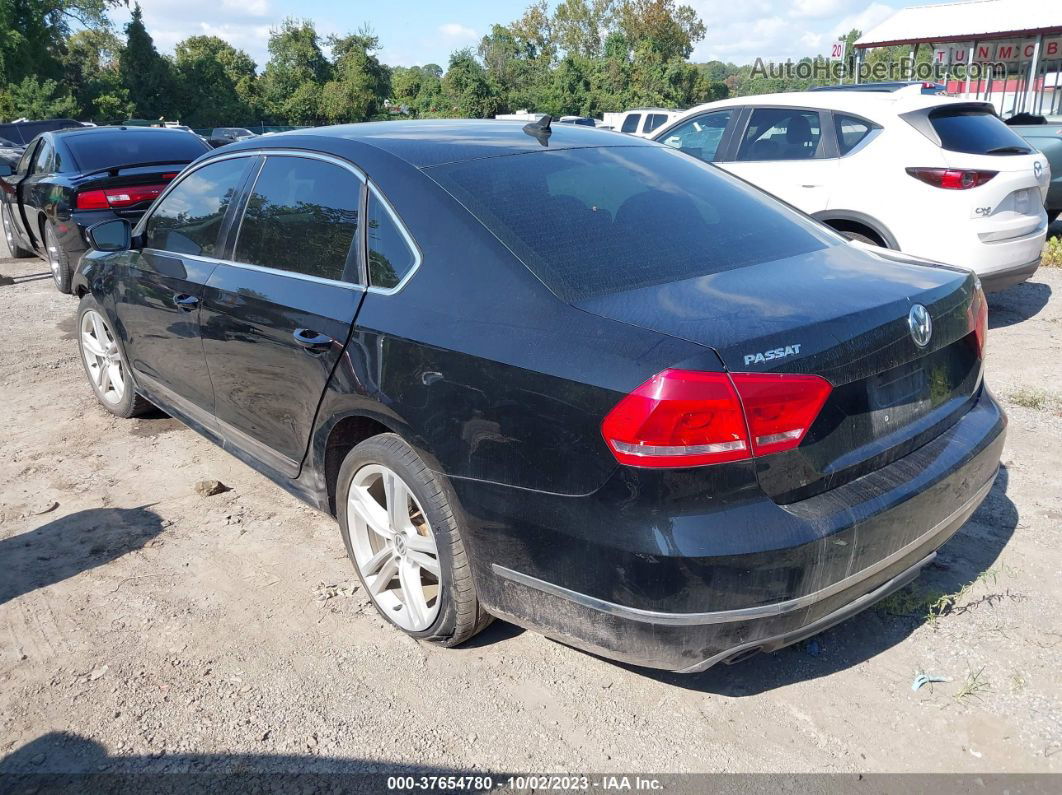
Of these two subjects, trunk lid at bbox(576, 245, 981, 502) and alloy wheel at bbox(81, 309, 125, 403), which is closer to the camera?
trunk lid at bbox(576, 245, 981, 502)

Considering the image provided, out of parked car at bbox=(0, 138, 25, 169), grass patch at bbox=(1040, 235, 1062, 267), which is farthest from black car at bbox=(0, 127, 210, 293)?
parked car at bbox=(0, 138, 25, 169)

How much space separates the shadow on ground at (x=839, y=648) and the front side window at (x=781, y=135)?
4.21 m

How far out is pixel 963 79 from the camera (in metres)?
22.4

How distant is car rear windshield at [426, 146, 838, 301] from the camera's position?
258 centimetres

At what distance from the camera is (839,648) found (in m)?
2.93

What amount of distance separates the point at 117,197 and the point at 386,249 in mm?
6190

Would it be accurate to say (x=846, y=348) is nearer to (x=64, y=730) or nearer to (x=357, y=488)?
(x=357, y=488)

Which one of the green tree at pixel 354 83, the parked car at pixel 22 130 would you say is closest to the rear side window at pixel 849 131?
the parked car at pixel 22 130

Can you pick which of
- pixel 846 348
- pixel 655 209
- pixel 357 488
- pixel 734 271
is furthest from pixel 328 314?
pixel 846 348

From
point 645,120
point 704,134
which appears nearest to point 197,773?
point 704,134

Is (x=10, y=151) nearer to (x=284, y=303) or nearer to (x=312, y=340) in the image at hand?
(x=284, y=303)

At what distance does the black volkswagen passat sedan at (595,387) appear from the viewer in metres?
2.18

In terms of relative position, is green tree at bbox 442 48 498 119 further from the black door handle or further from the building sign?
the black door handle

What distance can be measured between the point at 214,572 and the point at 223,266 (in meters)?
1.31
